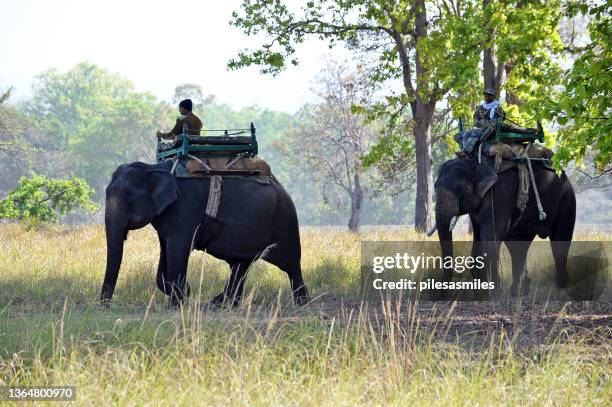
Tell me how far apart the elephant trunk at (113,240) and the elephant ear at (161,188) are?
0.43 m

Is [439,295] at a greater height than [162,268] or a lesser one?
lesser

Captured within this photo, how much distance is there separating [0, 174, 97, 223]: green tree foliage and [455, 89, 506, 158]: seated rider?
59.6 ft

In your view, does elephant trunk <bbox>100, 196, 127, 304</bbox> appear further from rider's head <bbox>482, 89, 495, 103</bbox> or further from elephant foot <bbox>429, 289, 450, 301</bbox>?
rider's head <bbox>482, 89, 495, 103</bbox>

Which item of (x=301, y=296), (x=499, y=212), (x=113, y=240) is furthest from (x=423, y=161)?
(x=113, y=240)

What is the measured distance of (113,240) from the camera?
1352 cm

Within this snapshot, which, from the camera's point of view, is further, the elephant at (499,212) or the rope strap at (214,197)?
the elephant at (499,212)

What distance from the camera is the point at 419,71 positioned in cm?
2655

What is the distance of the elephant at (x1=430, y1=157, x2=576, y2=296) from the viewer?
14.7m

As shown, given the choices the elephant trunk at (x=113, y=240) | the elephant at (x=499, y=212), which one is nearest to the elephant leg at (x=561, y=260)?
the elephant at (x=499, y=212)

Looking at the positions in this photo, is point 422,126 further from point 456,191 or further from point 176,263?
point 176,263

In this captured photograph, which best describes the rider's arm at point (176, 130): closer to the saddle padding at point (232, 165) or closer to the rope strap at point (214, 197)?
the saddle padding at point (232, 165)

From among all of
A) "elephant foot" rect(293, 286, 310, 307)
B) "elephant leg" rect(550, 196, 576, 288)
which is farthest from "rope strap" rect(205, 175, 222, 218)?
"elephant leg" rect(550, 196, 576, 288)

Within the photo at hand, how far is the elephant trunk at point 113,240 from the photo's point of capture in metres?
13.4

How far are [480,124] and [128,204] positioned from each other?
5.28m
